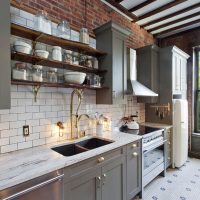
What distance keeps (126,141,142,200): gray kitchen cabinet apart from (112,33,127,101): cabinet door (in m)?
0.77

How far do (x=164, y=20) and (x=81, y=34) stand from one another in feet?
6.92

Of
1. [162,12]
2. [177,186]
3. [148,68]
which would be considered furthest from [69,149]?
[162,12]

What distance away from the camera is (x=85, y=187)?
155 cm

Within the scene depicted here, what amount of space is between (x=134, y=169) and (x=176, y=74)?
220cm

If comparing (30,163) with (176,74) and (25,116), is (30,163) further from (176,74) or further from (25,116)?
(176,74)

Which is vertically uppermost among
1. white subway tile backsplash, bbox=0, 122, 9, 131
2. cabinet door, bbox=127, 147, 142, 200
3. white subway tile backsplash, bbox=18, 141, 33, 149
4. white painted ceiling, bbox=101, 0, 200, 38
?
white painted ceiling, bbox=101, 0, 200, 38

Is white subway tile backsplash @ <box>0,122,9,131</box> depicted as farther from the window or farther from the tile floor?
the window

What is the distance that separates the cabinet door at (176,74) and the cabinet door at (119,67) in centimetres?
132

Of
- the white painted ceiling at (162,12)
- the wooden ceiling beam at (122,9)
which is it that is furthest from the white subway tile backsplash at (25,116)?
the white painted ceiling at (162,12)

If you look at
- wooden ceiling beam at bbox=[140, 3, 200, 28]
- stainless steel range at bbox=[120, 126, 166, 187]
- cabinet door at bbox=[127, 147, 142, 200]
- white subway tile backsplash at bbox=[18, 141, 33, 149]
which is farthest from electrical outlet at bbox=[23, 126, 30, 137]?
wooden ceiling beam at bbox=[140, 3, 200, 28]

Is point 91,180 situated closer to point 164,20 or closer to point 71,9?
point 71,9

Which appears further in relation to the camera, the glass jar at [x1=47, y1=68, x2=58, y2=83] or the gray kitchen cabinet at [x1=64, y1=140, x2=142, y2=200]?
the glass jar at [x1=47, y1=68, x2=58, y2=83]

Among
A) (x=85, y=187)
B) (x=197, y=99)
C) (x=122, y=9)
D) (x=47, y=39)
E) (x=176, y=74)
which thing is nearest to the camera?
(x=85, y=187)

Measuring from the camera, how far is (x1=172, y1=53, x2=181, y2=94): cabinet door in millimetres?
3287
